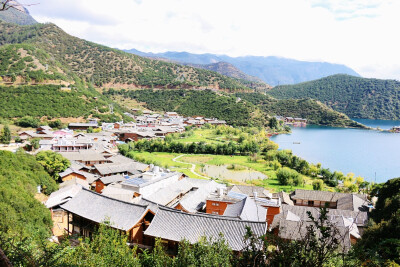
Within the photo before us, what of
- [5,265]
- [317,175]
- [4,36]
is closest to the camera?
[5,265]

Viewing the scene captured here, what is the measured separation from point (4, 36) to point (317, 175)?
93.7 m

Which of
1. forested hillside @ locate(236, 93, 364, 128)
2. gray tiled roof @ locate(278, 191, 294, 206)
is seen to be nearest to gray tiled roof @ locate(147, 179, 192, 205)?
gray tiled roof @ locate(278, 191, 294, 206)

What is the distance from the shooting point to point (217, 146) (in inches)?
1593

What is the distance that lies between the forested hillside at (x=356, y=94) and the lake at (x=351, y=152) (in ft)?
145

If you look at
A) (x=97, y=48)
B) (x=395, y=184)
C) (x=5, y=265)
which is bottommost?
(x=395, y=184)

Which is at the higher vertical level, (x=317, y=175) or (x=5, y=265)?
(x=5, y=265)

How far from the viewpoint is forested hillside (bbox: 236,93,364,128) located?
8669 cm

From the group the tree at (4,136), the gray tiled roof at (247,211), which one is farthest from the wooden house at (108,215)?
the tree at (4,136)

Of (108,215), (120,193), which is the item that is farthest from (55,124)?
(108,215)

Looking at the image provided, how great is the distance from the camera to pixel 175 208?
15609 mm

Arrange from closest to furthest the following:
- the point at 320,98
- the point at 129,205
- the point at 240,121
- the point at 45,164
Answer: the point at 129,205
the point at 45,164
the point at 240,121
the point at 320,98

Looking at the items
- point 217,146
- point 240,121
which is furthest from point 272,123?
point 217,146

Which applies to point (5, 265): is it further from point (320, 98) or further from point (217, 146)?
point (320, 98)

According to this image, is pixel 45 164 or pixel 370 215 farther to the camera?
pixel 45 164
